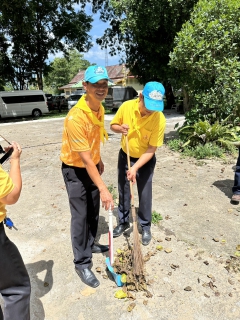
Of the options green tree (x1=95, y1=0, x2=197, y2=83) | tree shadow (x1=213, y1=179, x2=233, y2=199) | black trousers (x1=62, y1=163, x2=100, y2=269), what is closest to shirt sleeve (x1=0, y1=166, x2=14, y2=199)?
black trousers (x1=62, y1=163, x2=100, y2=269)

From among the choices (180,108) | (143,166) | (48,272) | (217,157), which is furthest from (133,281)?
(180,108)

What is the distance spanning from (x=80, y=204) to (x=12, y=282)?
910 millimetres

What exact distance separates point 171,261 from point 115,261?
25.7 inches

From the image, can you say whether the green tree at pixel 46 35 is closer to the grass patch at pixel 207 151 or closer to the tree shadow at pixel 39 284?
the grass patch at pixel 207 151

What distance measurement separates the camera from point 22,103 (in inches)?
807

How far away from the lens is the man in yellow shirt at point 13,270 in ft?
5.49

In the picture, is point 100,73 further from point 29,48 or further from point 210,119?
point 29,48

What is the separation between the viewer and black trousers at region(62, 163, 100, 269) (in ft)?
8.19

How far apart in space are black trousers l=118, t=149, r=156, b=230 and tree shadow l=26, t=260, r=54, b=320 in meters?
1.08

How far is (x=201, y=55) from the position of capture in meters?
6.56

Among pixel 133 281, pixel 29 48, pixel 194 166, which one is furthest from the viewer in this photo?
pixel 29 48

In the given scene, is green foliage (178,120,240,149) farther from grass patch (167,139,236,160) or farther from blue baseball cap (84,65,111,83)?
blue baseball cap (84,65,111,83)

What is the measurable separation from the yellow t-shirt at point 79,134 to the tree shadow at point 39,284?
125 centimetres

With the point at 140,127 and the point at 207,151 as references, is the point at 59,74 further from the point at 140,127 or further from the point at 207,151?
the point at 140,127
